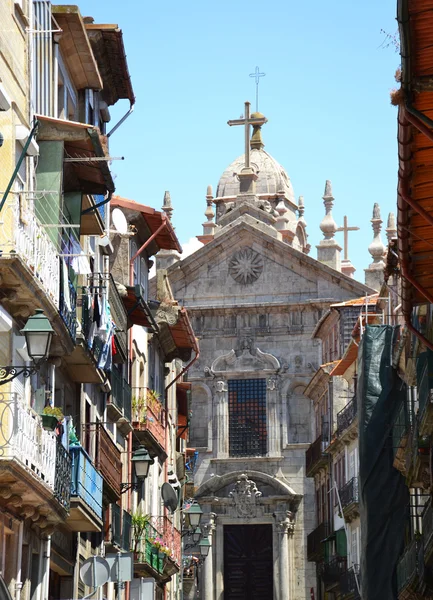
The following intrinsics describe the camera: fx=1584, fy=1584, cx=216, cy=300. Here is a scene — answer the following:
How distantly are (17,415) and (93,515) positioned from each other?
22.1ft

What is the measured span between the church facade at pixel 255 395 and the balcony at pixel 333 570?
7.52m

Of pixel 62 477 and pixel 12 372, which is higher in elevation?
pixel 12 372

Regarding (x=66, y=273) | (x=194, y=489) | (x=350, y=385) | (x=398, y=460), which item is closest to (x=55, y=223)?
(x=66, y=273)

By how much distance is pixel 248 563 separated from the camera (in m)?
59.5

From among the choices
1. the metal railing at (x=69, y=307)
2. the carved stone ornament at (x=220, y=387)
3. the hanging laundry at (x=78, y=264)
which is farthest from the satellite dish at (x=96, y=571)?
the carved stone ornament at (x=220, y=387)

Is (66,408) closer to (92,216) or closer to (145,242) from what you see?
(92,216)

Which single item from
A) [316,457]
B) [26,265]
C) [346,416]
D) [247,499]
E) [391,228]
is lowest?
[26,265]

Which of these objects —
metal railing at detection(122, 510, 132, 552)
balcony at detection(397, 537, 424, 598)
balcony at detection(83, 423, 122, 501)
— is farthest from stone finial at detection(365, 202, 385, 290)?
balcony at detection(83, 423, 122, 501)

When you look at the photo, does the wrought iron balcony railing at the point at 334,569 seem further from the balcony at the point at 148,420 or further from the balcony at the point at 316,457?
the balcony at the point at 148,420

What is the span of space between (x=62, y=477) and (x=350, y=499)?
2373cm

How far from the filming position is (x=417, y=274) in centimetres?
2009

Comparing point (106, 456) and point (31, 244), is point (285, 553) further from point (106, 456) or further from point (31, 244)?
point (31, 244)

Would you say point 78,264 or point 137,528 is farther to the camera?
point 137,528

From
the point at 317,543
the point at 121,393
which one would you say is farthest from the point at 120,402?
the point at 317,543
